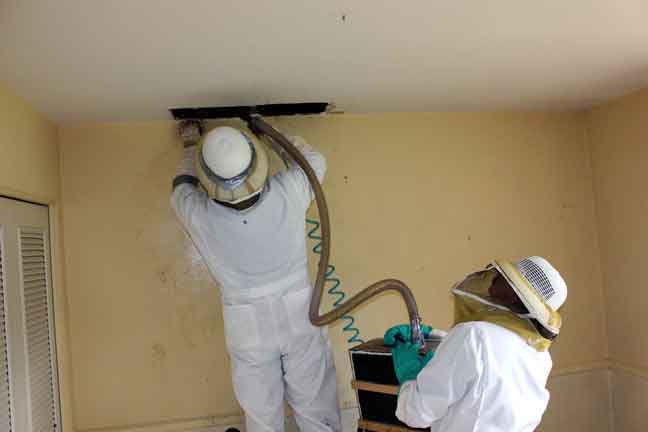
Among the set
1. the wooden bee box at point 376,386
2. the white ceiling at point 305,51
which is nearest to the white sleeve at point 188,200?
the white ceiling at point 305,51

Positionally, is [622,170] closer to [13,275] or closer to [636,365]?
[636,365]

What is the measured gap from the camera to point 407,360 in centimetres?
200

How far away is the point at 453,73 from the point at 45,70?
1.50 m

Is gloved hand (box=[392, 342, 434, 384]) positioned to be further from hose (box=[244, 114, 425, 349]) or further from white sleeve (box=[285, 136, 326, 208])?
white sleeve (box=[285, 136, 326, 208])

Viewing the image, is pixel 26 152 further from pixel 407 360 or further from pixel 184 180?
pixel 407 360

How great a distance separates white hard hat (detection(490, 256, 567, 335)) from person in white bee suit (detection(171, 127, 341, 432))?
90 cm

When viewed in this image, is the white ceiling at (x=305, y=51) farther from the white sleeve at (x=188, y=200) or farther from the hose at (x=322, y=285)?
the white sleeve at (x=188, y=200)

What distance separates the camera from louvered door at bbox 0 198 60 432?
6.39 ft

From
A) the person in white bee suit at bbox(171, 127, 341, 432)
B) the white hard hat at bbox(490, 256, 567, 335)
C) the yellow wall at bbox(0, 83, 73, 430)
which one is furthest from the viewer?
the person in white bee suit at bbox(171, 127, 341, 432)

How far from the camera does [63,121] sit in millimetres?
2541

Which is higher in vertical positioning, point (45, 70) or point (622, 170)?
point (45, 70)

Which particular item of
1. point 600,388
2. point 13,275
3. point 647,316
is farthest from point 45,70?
point 600,388

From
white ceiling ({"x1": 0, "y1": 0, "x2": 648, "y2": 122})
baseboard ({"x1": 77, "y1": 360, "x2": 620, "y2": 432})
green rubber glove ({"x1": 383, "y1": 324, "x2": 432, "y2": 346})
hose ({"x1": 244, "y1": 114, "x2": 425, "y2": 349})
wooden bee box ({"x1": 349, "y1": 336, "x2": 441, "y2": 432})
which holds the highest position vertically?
white ceiling ({"x1": 0, "y1": 0, "x2": 648, "y2": 122})

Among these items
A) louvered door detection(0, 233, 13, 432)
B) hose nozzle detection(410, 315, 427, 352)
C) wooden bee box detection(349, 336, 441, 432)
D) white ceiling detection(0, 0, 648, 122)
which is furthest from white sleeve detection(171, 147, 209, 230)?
hose nozzle detection(410, 315, 427, 352)
